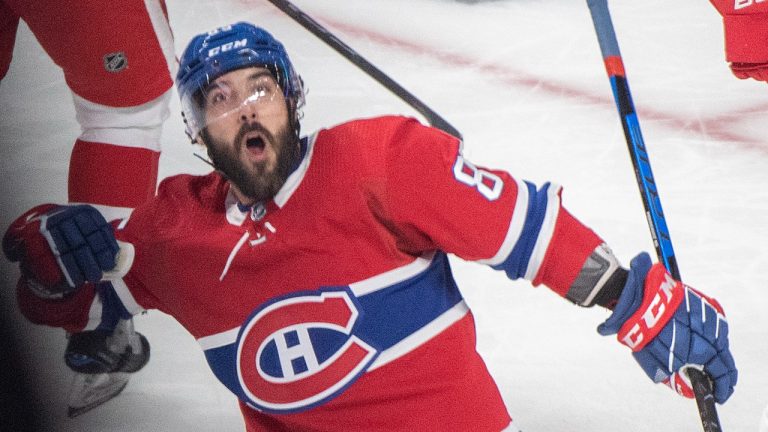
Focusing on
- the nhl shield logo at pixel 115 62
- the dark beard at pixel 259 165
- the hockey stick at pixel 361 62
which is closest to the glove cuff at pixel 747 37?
the hockey stick at pixel 361 62

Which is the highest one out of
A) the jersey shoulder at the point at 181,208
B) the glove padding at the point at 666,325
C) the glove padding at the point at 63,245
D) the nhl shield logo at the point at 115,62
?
the nhl shield logo at the point at 115,62

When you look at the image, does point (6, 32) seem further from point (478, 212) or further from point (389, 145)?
point (478, 212)

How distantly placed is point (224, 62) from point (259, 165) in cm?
12

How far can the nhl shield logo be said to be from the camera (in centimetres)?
126

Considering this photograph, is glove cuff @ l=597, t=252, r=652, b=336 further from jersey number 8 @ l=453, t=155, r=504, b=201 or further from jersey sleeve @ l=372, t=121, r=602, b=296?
jersey number 8 @ l=453, t=155, r=504, b=201

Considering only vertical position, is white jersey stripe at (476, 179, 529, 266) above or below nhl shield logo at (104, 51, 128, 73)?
below

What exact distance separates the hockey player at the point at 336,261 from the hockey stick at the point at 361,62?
571 mm

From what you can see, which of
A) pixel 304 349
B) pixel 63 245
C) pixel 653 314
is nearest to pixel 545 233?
pixel 653 314

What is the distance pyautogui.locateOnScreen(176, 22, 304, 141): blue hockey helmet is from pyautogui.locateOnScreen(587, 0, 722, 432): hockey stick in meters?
0.51

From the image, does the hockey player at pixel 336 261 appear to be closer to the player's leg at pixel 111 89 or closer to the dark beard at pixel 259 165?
the dark beard at pixel 259 165

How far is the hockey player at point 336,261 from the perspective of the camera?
963 millimetres

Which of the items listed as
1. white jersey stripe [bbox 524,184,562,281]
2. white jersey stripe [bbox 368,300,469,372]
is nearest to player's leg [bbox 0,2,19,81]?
white jersey stripe [bbox 368,300,469,372]

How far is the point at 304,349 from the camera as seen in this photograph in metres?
1.01

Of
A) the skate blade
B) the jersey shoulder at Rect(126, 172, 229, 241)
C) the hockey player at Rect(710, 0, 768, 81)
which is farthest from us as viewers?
the hockey player at Rect(710, 0, 768, 81)
